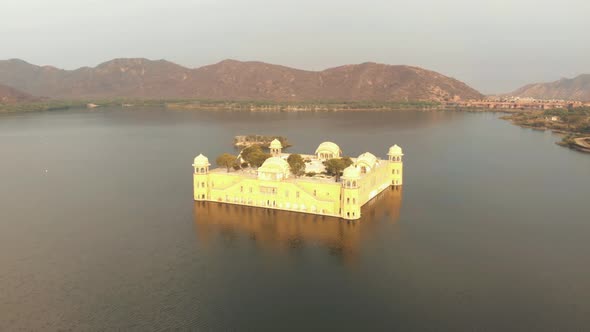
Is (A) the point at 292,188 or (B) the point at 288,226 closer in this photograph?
(B) the point at 288,226

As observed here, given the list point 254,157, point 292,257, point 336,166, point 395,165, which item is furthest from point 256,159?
point 292,257

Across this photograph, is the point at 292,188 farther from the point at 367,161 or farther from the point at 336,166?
the point at 367,161

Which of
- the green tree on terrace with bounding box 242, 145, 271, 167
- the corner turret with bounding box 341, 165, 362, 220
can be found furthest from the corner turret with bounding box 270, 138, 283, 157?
the corner turret with bounding box 341, 165, 362, 220

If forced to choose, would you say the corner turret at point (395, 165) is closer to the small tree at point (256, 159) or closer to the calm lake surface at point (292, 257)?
the calm lake surface at point (292, 257)

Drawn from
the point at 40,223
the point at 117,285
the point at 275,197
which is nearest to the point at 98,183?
the point at 40,223

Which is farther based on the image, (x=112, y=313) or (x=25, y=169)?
(x=25, y=169)

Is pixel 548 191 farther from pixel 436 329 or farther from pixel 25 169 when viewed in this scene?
pixel 25 169

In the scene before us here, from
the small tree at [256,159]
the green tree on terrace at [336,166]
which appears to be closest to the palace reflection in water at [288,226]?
the green tree on terrace at [336,166]

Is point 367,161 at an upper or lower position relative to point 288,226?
upper
